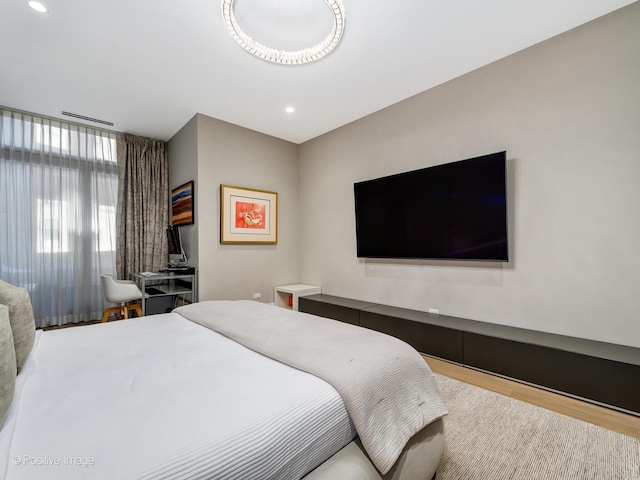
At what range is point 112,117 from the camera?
370 cm

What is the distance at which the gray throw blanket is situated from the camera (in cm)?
104

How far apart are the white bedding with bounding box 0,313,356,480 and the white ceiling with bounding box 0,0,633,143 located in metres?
2.22

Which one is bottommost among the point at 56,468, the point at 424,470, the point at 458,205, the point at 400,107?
the point at 424,470

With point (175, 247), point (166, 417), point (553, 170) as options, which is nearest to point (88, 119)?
point (175, 247)

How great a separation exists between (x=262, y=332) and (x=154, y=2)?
231 cm

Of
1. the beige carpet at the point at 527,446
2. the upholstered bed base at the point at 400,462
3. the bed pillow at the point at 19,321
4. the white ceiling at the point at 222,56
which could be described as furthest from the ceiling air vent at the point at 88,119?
the beige carpet at the point at 527,446

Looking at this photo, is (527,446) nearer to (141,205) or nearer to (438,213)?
(438,213)

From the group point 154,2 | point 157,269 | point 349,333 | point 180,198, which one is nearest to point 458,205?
point 349,333

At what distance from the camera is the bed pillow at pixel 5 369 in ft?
2.65

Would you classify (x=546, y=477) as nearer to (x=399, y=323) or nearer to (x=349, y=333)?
(x=349, y=333)

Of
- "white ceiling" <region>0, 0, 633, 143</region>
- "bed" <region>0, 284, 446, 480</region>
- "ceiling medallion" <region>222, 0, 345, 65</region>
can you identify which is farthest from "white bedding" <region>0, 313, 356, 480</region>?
"white ceiling" <region>0, 0, 633, 143</region>

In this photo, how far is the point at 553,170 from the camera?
7.79 ft

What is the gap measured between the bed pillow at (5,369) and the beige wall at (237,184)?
272 centimetres

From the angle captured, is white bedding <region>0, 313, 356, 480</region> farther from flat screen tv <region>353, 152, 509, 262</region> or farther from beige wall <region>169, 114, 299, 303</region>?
beige wall <region>169, 114, 299, 303</region>
